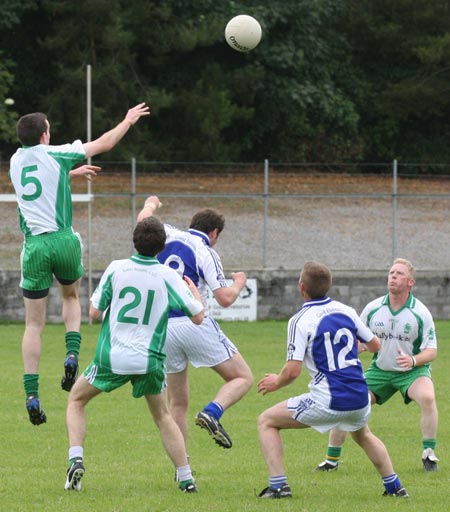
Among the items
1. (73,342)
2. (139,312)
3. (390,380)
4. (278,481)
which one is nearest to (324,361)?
(278,481)

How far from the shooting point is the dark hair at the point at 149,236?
7.87 metres

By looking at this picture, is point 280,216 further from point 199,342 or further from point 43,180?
point 43,180

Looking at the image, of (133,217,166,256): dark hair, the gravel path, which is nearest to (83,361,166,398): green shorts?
(133,217,166,256): dark hair

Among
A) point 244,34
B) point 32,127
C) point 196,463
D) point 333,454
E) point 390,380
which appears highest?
point 244,34

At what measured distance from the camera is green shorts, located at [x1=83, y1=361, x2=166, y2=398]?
317 inches

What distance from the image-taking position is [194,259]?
30.2 feet

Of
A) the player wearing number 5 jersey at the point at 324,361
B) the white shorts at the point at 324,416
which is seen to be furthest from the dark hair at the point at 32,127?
the white shorts at the point at 324,416

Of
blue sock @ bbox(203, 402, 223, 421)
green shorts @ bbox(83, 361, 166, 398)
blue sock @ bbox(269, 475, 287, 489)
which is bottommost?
blue sock @ bbox(269, 475, 287, 489)

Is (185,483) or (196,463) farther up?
(185,483)

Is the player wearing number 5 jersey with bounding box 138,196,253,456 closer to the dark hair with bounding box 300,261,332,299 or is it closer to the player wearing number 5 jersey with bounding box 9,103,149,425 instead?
the player wearing number 5 jersey with bounding box 9,103,149,425

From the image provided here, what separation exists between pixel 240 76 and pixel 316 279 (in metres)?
28.4

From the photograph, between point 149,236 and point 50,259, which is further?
point 50,259

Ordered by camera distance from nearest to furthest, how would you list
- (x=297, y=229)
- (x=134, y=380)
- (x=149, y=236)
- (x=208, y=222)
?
1. (x=149, y=236)
2. (x=134, y=380)
3. (x=208, y=222)
4. (x=297, y=229)

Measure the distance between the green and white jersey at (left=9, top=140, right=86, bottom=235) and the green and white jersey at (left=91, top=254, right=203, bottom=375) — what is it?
1.06 meters
